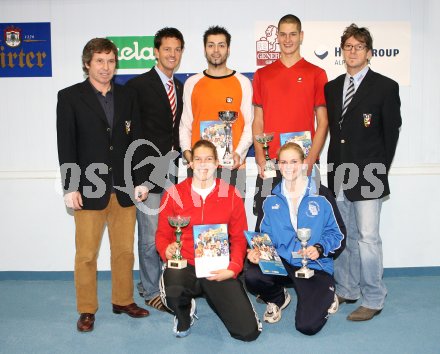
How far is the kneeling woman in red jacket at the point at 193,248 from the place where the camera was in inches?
137

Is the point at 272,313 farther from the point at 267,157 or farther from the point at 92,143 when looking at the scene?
the point at 92,143

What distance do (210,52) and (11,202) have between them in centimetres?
229

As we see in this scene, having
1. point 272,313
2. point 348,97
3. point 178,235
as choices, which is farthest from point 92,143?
point 348,97

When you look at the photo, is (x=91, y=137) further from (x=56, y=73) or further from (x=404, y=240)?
(x=404, y=240)

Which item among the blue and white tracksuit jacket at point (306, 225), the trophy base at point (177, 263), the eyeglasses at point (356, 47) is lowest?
the trophy base at point (177, 263)

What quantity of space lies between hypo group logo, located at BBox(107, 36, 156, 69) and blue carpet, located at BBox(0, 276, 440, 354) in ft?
6.48

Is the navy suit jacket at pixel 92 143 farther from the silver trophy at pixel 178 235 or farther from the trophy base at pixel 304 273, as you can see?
the trophy base at pixel 304 273

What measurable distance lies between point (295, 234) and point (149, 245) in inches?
43.1

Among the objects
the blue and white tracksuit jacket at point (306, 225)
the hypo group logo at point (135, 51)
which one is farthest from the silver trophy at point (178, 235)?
the hypo group logo at point (135, 51)

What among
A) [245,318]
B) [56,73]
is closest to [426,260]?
[245,318]

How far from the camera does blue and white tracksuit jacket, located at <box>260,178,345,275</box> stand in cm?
366

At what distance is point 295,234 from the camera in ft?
12.2

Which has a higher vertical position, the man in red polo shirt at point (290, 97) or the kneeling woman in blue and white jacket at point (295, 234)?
the man in red polo shirt at point (290, 97)

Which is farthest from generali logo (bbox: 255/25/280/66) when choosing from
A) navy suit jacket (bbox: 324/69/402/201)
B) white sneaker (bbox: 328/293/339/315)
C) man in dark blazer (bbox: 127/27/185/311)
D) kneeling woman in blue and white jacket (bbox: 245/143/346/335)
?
white sneaker (bbox: 328/293/339/315)
